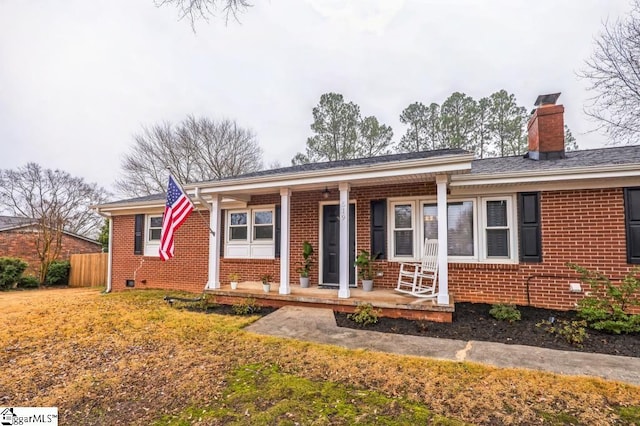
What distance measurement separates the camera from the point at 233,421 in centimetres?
250

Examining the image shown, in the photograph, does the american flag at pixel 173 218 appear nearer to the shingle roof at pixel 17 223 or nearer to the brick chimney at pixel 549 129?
the brick chimney at pixel 549 129

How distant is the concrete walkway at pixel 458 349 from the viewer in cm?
341

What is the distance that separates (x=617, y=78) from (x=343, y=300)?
1019cm

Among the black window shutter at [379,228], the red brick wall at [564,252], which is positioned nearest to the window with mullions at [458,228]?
the red brick wall at [564,252]

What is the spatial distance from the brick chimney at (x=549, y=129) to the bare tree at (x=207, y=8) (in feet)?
22.2

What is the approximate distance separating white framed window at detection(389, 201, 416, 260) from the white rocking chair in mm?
314

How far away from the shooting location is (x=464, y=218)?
635cm

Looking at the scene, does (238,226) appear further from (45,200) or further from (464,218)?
(45,200)

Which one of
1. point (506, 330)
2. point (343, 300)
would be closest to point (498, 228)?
point (506, 330)

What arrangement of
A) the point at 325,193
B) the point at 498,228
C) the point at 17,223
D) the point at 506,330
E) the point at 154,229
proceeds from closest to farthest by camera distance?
the point at 506,330 → the point at 498,228 → the point at 325,193 → the point at 154,229 → the point at 17,223

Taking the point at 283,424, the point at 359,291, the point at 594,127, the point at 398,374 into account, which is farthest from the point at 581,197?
the point at 283,424

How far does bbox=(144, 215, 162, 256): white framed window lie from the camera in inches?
380

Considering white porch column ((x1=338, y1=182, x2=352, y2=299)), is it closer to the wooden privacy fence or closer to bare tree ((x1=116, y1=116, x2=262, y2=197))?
the wooden privacy fence

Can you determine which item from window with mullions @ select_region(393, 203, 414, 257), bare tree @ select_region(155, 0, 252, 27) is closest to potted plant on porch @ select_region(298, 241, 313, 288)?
window with mullions @ select_region(393, 203, 414, 257)
